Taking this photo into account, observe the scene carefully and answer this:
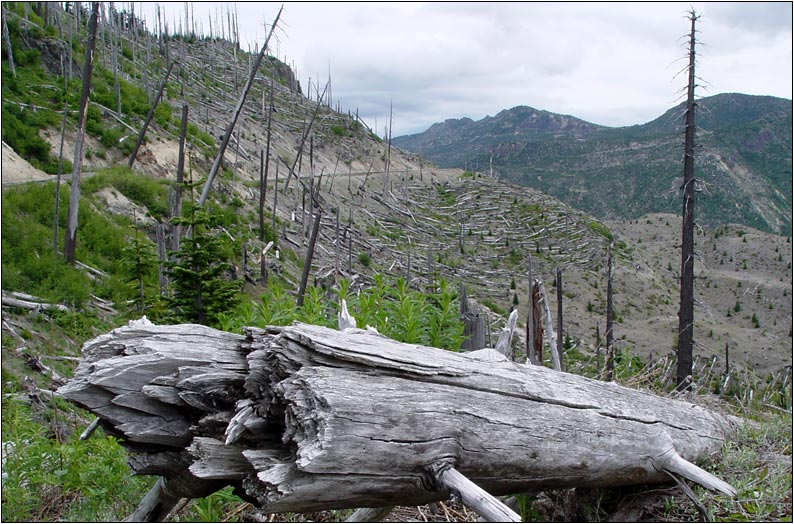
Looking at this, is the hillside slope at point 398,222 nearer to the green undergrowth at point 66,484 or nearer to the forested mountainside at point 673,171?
the forested mountainside at point 673,171

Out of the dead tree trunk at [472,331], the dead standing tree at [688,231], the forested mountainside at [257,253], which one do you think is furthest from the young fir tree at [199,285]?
the dead standing tree at [688,231]

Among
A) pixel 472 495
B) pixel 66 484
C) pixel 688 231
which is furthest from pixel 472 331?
pixel 688 231

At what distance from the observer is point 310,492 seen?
7.86ft

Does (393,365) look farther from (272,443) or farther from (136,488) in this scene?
(136,488)

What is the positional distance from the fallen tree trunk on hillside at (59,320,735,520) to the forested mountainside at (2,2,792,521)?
0.87 meters

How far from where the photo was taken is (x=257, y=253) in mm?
25828

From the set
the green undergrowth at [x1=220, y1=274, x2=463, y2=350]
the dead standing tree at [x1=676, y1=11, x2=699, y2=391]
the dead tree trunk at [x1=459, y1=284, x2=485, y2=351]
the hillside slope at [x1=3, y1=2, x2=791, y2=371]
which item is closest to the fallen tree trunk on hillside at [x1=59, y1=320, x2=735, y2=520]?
the green undergrowth at [x1=220, y1=274, x2=463, y2=350]

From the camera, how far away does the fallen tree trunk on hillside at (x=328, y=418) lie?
2467 millimetres

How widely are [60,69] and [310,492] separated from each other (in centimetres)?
3246

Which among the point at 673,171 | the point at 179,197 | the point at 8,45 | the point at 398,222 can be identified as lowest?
the point at 398,222

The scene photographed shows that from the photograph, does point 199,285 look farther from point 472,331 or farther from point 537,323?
point 537,323

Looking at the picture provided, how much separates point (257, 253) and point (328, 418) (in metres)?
24.2

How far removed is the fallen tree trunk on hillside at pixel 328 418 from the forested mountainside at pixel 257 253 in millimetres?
871

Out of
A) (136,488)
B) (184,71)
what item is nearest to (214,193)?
(136,488)
